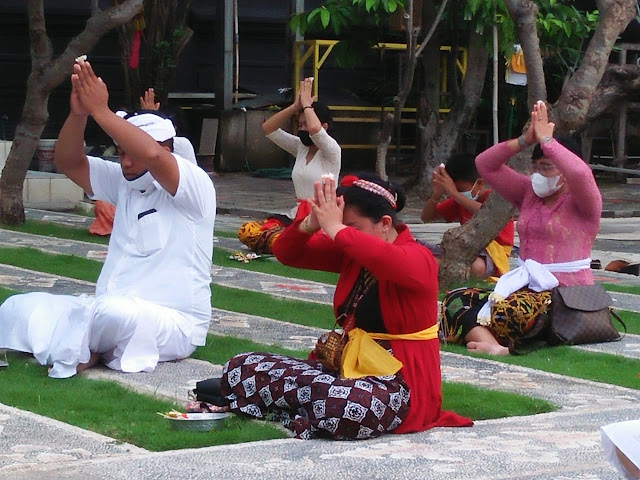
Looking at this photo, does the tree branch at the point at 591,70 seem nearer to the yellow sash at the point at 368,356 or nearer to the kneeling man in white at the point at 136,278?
the kneeling man in white at the point at 136,278

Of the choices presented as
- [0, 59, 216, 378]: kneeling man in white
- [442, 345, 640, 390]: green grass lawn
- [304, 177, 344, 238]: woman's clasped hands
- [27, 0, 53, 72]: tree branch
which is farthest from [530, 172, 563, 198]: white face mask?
[27, 0, 53, 72]: tree branch

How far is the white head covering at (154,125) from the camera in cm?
646

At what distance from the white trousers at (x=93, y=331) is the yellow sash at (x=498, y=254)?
12.4 ft

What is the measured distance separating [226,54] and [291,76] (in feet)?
3.61

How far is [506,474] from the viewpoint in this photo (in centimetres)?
468

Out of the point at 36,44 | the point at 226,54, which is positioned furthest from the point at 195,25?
the point at 36,44

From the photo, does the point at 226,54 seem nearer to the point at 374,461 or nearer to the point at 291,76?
the point at 291,76

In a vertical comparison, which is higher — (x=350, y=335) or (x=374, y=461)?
(x=350, y=335)

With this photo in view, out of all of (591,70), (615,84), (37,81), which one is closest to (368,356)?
(591,70)

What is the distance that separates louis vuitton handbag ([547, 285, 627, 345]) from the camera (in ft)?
24.6

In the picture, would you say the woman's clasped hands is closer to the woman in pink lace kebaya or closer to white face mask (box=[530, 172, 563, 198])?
the woman in pink lace kebaya

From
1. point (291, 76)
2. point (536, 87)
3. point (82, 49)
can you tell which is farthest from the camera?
point (291, 76)

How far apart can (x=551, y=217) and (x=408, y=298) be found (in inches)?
99.6

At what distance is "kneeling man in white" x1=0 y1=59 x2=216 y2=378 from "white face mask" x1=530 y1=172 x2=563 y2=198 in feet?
6.59
